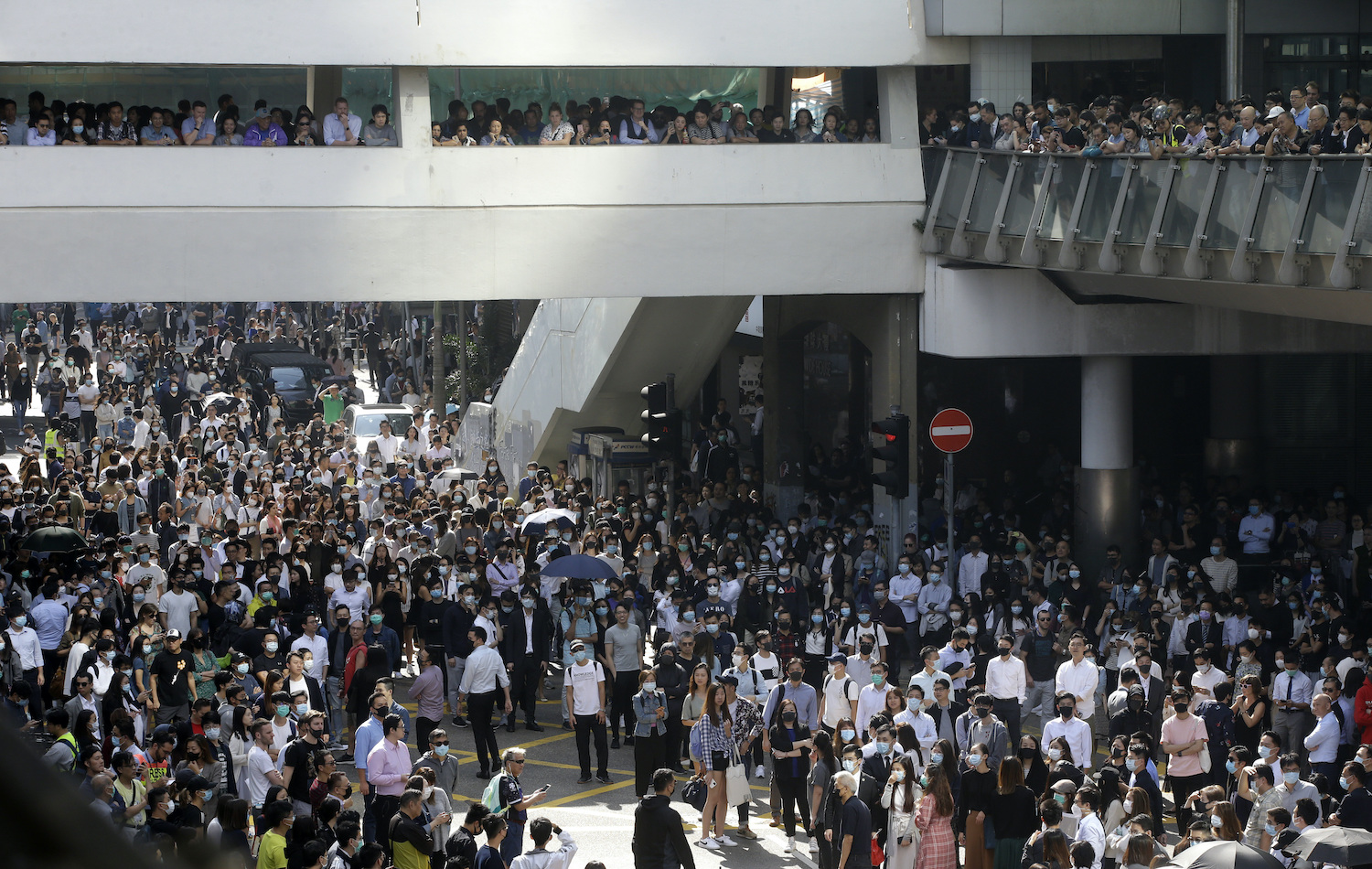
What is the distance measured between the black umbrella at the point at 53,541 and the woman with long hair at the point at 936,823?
37.0 ft

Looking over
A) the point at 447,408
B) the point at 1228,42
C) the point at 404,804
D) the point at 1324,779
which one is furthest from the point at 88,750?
the point at 447,408

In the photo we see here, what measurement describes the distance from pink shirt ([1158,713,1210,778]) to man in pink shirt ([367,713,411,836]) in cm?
631

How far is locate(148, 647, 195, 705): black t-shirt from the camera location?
13.8 meters

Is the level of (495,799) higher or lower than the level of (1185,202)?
lower

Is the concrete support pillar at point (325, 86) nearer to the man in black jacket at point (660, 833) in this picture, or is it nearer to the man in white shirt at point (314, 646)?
the man in white shirt at point (314, 646)

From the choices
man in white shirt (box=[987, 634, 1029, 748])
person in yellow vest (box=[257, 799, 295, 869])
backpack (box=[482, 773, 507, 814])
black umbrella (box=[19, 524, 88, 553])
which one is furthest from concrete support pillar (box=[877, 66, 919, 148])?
person in yellow vest (box=[257, 799, 295, 869])

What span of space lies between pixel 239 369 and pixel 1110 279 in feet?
81.0

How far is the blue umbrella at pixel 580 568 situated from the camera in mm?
17297

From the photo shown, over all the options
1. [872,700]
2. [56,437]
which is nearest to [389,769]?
[872,700]

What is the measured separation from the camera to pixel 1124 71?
24641 millimetres

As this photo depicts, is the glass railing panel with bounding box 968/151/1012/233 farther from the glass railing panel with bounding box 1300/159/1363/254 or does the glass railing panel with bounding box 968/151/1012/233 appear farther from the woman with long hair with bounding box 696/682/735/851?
the woman with long hair with bounding box 696/682/735/851

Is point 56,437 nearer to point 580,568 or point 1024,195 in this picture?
point 580,568

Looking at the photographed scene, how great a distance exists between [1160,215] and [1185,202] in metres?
0.39

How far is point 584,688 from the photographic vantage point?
1459cm
